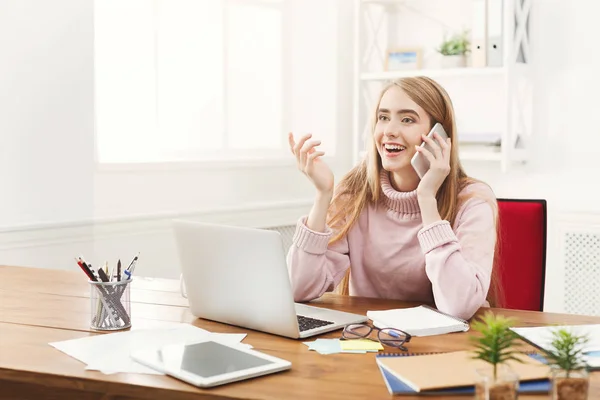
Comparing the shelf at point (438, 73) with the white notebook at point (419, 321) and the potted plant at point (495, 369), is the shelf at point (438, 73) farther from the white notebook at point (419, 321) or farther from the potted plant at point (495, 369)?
the potted plant at point (495, 369)

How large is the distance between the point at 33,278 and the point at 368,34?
7.56 ft

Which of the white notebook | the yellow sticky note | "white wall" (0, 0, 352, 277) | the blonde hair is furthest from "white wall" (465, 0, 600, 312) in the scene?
the yellow sticky note

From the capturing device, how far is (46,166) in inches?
112

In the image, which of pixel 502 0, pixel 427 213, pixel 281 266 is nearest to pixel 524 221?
pixel 427 213

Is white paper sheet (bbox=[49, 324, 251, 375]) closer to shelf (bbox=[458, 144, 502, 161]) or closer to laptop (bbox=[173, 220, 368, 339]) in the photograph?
laptop (bbox=[173, 220, 368, 339])

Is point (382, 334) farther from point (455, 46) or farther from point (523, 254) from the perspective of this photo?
point (455, 46)

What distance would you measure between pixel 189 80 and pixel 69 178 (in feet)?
2.67

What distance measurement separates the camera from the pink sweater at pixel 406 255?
5.88 feet

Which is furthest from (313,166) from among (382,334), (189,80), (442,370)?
(189,80)

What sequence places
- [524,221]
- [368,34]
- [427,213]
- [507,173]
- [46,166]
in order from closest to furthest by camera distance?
[427,213] < [524,221] < [46,166] < [507,173] < [368,34]

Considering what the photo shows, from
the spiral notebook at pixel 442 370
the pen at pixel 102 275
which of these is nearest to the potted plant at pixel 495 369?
the spiral notebook at pixel 442 370

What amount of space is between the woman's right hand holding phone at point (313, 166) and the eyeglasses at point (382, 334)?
48 centimetres

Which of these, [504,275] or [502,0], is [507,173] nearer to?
[502,0]

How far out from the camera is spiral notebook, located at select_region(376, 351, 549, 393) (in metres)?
1.21
